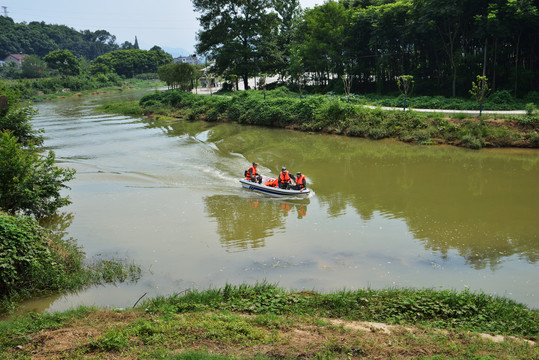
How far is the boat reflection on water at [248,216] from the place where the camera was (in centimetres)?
1306

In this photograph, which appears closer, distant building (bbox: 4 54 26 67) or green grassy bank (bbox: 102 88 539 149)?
green grassy bank (bbox: 102 88 539 149)

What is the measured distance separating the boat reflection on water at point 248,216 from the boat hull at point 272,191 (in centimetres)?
34

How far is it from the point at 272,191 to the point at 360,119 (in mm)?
14251

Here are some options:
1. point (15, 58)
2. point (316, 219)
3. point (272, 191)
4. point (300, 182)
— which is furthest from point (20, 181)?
point (15, 58)

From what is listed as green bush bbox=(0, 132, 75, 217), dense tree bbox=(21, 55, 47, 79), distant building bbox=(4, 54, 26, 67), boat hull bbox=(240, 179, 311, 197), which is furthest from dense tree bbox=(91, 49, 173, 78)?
green bush bbox=(0, 132, 75, 217)

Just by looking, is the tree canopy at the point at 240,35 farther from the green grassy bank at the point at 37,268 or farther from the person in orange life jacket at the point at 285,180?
the green grassy bank at the point at 37,268

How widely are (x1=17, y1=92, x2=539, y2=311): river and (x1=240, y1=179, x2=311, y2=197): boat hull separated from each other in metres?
0.42

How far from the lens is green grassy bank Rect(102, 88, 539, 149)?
24375mm

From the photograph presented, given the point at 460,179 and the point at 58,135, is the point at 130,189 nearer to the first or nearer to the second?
the point at 460,179

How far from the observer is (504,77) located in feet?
101

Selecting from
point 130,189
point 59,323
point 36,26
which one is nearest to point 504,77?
point 130,189

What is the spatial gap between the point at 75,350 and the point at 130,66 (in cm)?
11593

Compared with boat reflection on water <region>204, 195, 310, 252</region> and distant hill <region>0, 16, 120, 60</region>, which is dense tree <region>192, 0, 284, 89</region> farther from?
distant hill <region>0, 16, 120, 60</region>

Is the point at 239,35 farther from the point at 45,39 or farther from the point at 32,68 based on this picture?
the point at 45,39
